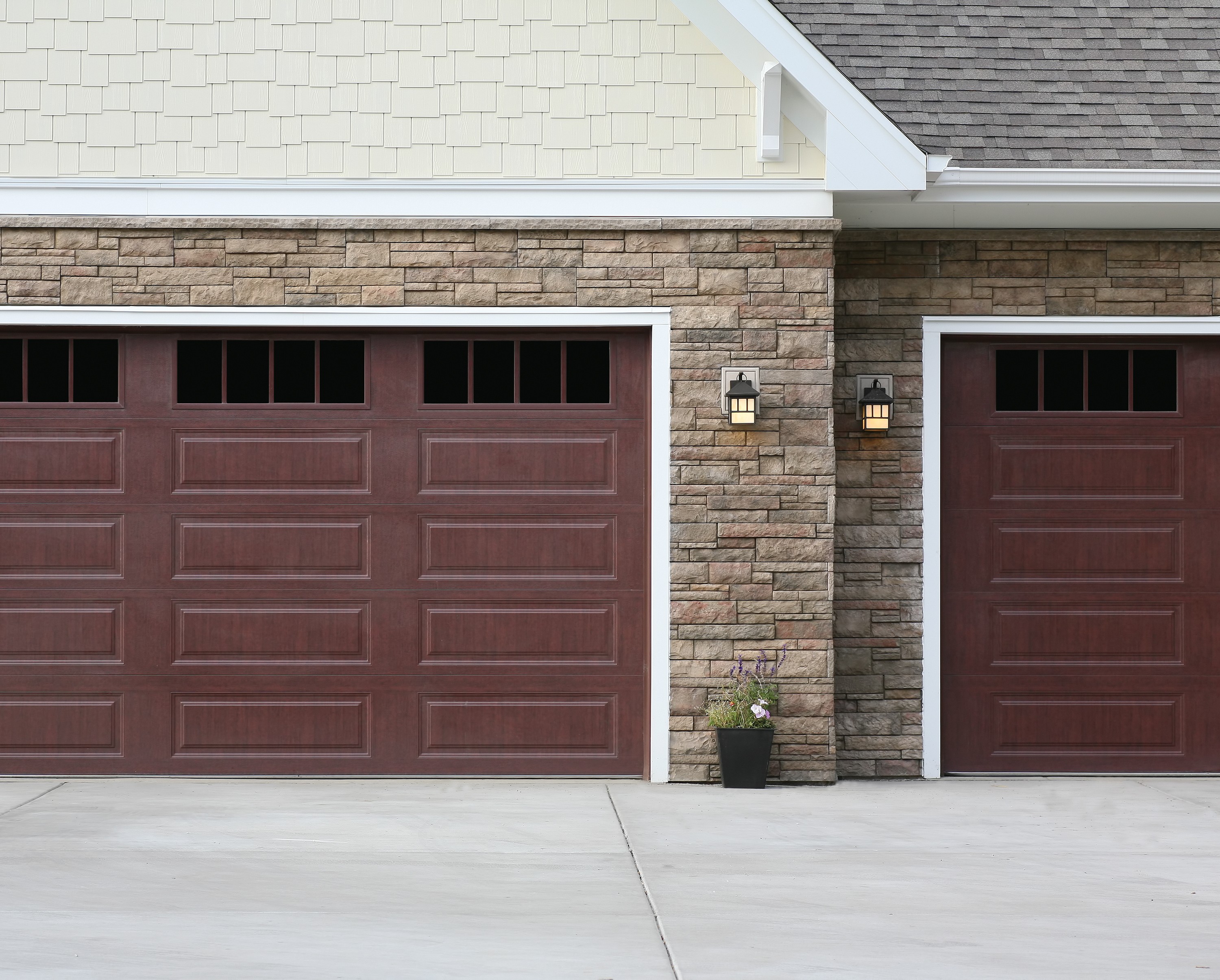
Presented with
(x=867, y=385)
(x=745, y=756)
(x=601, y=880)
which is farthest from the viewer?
(x=867, y=385)

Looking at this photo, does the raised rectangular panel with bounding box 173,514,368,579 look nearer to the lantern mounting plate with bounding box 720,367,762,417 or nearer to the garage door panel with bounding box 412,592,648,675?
the garage door panel with bounding box 412,592,648,675

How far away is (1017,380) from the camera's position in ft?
28.2

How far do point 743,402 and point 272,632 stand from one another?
3206 millimetres

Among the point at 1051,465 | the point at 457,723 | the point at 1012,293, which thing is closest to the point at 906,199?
the point at 1012,293

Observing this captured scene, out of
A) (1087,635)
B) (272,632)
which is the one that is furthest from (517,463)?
(1087,635)

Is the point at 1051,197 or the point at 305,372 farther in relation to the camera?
the point at 305,372

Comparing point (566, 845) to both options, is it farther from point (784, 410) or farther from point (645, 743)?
point (784, 410)

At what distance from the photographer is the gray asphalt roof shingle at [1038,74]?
8.09m

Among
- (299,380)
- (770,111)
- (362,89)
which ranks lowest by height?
(299,380)

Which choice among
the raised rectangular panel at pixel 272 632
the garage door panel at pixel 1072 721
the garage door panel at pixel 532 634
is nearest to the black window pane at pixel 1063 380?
the garage door panel at pixel 1072 721

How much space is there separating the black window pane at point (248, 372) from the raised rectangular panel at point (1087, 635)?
487 centimetres

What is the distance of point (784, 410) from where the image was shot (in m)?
7.97

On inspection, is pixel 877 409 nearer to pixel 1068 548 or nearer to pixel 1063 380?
pixel 1063 380

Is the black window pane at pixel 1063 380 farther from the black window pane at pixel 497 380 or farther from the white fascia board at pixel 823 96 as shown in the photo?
the black window pane at pixel 497 380
